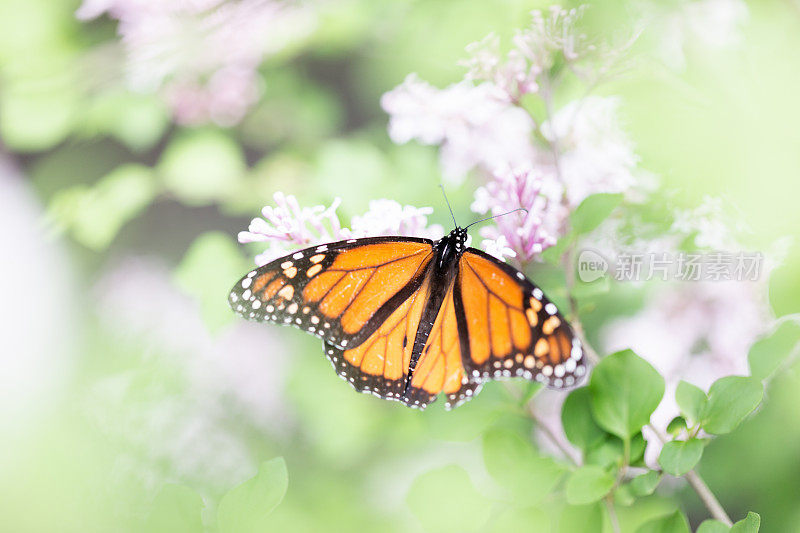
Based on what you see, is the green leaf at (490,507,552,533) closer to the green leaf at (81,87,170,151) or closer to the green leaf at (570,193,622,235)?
the green leaf at (570,193,622,235)

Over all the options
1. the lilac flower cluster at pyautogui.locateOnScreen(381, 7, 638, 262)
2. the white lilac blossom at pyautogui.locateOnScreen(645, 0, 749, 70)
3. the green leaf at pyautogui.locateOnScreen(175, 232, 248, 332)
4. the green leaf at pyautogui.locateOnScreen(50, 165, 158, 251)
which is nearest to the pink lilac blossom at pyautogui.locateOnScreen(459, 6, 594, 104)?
the lilac flower cluster at pyautogui.locateOnScreen(381, 7, 638, 262)

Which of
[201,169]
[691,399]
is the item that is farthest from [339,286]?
[201,169]

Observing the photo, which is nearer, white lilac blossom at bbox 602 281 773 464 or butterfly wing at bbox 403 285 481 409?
butterfly wing at bbox 403 285 481 409

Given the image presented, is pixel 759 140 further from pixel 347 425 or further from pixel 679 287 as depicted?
pixel 347 425

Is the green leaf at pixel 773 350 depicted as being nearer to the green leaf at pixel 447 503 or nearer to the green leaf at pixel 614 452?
the green leaf at pixel 614 452

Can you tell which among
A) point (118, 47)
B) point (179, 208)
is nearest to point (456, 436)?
point (118, 47)
